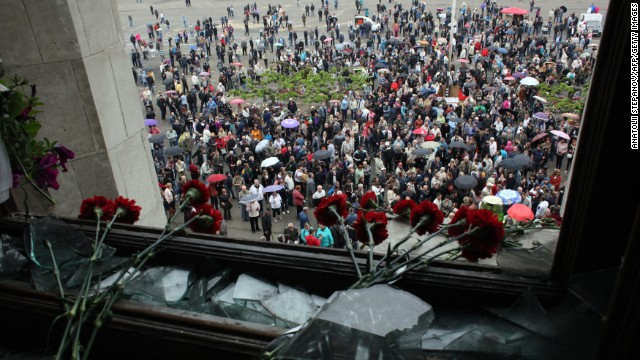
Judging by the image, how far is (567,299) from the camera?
2.88 meters

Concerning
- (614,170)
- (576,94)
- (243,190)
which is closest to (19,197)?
(614,170)

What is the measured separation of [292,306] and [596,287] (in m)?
1.73

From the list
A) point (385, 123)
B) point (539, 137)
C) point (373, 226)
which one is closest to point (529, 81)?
point (539, 137)

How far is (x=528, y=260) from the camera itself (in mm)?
3275

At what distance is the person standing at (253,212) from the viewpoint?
16812 mm

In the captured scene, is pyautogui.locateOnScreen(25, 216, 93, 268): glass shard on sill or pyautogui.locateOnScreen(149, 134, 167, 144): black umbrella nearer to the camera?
pyautogui.locateOnScreen(25, 216, 93, 268): glass shard on sill

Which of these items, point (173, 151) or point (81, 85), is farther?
point (173, 151)

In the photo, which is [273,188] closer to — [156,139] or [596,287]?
[156,139]

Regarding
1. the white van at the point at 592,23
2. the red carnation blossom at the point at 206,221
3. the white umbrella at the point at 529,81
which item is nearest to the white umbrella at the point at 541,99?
the white umbrella at the point at 529,81

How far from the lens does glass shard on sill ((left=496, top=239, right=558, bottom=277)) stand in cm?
317

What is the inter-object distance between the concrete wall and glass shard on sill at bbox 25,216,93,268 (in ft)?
15.0

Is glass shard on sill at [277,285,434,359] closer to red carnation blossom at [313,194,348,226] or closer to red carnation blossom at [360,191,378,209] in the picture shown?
red carnation blossom at [313,194,348,226]

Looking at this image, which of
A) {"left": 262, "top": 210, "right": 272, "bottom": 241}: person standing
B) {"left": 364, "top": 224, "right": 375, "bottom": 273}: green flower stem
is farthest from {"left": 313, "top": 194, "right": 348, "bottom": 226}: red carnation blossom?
{"left": 262, "top": 210, "right": 272, "bottom": 241}: person standing

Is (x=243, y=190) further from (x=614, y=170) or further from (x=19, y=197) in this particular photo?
(x=614, y=170)
